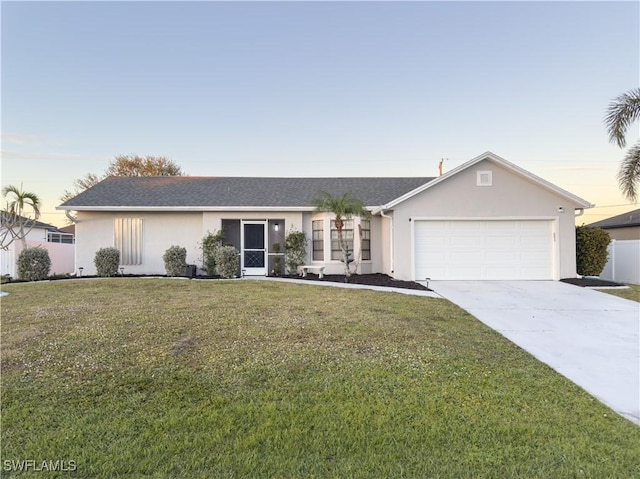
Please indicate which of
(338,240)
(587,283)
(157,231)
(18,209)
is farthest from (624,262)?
(18,209)

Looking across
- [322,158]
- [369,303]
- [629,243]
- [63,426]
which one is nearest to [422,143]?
[322,158]

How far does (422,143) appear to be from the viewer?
703 inches

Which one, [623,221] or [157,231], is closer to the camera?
[157,231]

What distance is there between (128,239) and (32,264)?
10.5 feet

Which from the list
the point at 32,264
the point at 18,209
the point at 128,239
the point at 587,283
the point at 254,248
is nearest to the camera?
the point at 587,283

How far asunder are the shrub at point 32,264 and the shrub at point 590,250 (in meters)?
19.6

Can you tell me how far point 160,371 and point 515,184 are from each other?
40.8ft

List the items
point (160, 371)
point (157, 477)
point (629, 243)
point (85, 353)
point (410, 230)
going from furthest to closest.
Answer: point (629, 243), point (410, 230), point (85, 353), point (160, 371), point (157, 477)

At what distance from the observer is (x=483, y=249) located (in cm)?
1248

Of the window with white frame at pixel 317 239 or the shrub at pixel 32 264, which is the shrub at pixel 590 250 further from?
the shrub at pixel 32 264

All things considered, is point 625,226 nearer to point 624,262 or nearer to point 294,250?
point 624,262

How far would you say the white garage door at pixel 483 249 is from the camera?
1241 centimetres

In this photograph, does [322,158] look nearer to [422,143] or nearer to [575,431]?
[422,143]

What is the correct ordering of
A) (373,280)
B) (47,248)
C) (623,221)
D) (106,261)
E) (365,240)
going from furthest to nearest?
(623,221), (47,248), (365,240), (106,261), (373,280)
